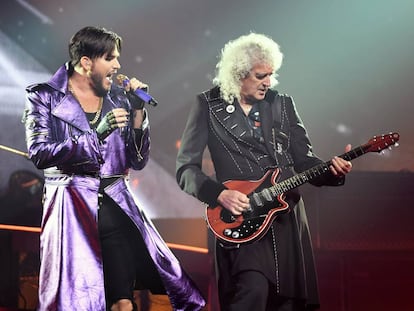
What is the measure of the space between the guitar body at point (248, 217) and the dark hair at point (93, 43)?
91cm

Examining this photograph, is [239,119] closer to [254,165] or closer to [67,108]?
[254,165]

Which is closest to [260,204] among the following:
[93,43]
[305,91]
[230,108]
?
[230,108]

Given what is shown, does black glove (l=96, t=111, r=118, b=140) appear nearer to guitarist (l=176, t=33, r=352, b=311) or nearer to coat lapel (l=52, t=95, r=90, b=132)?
coat lapel (l=52, t=95, r=90, b=132)

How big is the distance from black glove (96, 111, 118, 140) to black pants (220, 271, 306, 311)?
0.93m

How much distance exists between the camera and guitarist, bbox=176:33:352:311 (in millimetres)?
2965

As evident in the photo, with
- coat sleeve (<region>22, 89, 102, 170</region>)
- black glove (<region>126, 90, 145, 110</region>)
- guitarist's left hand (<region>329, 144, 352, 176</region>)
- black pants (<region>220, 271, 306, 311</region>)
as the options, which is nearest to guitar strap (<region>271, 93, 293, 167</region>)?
guitarist's left hand (<region>329, 144, 352, 176</region>)

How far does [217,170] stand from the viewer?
3203mm

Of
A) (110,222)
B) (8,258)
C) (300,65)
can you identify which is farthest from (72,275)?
(300,65)

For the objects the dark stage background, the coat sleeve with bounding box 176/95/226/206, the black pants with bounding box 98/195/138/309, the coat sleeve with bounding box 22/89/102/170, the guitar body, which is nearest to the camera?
the coat sleeve with bounding box 22/89/102/170

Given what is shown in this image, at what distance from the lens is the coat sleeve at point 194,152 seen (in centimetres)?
313

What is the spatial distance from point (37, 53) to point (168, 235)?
1646 mm

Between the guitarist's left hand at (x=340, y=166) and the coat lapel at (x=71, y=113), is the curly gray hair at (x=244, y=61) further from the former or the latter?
the coat lapel at (x=71, y=113)

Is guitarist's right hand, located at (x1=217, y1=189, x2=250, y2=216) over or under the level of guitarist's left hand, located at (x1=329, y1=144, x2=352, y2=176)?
under

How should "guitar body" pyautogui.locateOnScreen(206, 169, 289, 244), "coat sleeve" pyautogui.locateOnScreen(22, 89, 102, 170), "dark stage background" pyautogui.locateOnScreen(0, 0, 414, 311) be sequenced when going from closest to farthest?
"coat sleeve" pyautogui.locateOnScreen(22, 89, 102, 170), "guitar body" pyautogui.locateOnScreen(206, 169, 289, 244), "dark stage background" pyautogui.locateOnScreen(0, 0, 414, 311)
